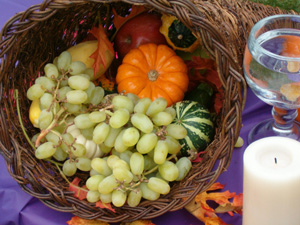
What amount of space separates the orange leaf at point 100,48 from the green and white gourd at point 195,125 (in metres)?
0.22

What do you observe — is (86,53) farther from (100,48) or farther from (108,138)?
(108,138)

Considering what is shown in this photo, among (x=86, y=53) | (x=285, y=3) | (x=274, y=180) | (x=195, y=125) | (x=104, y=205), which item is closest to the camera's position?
(x=274, y=180)

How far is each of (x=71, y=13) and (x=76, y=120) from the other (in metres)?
0.28

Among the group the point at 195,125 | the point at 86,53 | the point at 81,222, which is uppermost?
the point at 86,53

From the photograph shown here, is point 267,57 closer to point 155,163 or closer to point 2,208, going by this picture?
point 155,163

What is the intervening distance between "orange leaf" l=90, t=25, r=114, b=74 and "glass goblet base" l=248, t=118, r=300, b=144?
387mm

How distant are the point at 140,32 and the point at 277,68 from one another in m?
0.41

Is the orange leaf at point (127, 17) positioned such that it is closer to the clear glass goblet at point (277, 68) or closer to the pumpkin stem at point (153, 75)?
the pumpkin stem at point (153, 75)

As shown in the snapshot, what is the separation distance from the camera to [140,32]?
3.05ft

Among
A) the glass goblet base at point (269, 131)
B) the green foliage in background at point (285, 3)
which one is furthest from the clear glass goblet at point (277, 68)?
the green foliage in background at point (285, 3)

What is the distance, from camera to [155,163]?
0.68m

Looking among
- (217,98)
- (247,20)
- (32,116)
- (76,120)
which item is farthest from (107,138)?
(247,20)

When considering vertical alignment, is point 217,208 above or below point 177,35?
below

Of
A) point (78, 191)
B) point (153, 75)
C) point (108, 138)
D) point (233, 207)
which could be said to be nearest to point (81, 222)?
point (78, 191)
